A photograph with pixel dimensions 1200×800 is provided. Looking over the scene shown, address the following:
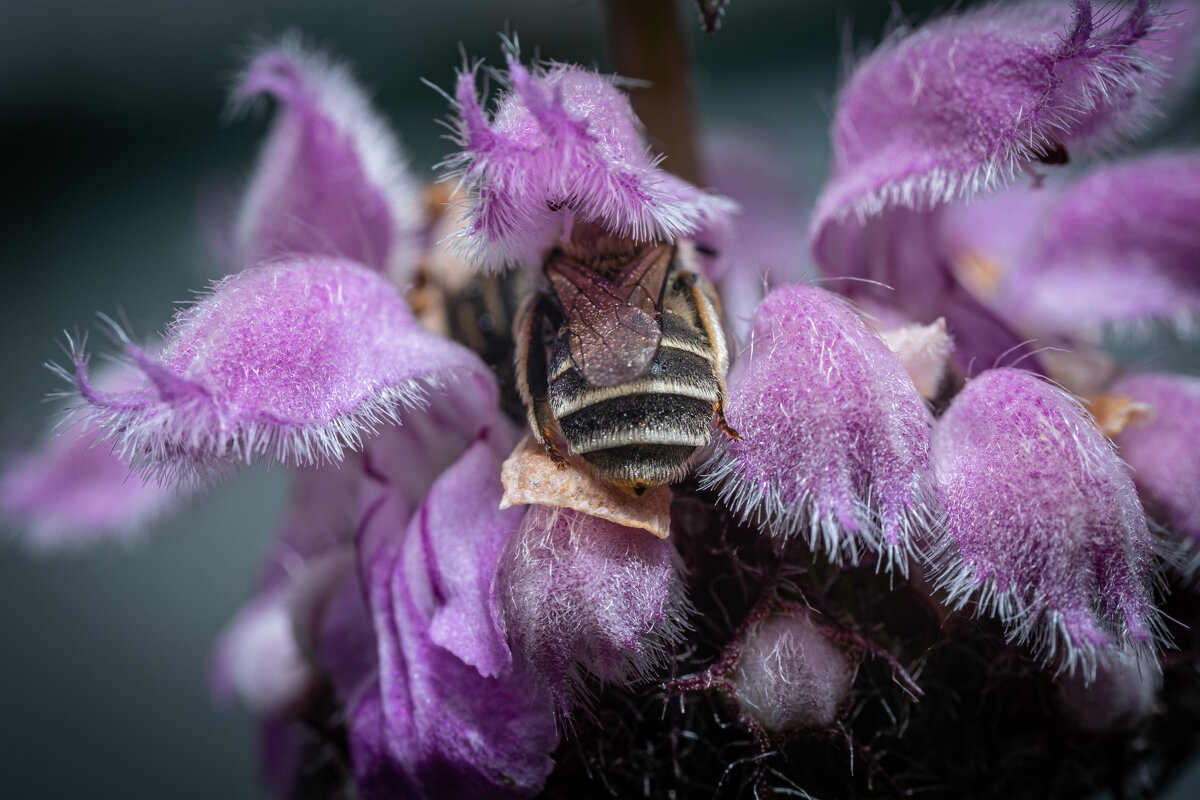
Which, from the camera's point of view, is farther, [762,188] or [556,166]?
[762,188]

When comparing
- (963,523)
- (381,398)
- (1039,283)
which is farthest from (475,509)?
(1039,283)

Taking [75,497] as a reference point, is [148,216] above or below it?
below

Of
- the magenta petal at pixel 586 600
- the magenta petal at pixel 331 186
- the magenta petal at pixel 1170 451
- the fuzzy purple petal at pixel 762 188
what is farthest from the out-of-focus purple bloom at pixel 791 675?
the fuzzy purple petal at pixel 762 188

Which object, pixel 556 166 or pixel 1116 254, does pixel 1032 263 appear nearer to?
pixel 1116 254

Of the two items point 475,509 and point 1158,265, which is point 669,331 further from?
point 1158,265

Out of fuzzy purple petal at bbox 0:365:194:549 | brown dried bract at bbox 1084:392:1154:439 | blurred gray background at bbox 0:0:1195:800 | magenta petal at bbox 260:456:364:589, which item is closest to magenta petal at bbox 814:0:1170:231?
brown dried bract at bbox 1084:392:1154:439

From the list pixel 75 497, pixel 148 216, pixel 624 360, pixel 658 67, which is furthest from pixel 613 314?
pixel 148 216
